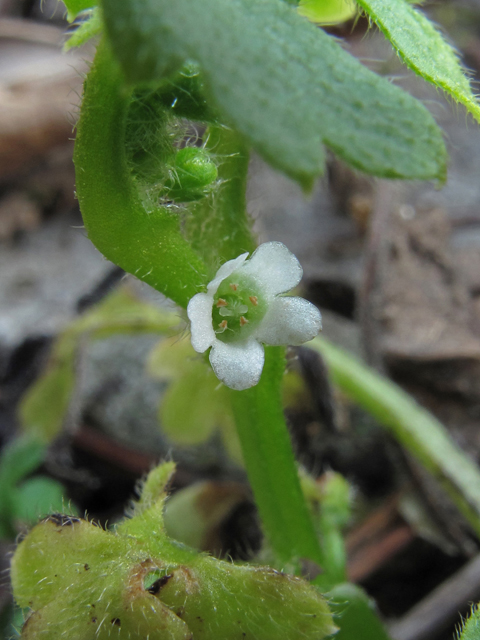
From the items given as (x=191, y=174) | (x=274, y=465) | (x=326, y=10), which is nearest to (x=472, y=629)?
(x=274, y=465)

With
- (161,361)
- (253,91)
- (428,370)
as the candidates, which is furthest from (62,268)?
(253,91)

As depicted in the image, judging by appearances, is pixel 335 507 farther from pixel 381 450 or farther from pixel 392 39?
pixel 392 39

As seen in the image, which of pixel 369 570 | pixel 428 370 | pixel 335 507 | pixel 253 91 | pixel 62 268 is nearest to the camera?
pixel 253 91

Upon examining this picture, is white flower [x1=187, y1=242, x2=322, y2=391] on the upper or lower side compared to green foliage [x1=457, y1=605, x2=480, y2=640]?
upper

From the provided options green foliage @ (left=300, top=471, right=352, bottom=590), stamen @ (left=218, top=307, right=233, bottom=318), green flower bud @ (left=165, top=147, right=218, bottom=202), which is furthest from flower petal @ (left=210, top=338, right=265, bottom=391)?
green foliage @ (left=300, top=471, right=352, bottom=590)

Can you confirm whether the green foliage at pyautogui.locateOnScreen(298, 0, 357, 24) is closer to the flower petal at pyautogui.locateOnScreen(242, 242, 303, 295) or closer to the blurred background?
the blurred background

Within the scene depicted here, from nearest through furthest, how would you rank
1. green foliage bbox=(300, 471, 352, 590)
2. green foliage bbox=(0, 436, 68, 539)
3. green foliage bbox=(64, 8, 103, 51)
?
green foliage bbox=(64, 8, 103, 51) → green foliage bbox=(300, 471, 352, 590) → green foliage bbox=(0, 436, 68, 539)

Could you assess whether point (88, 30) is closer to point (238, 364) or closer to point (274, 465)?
point (238, 364)
